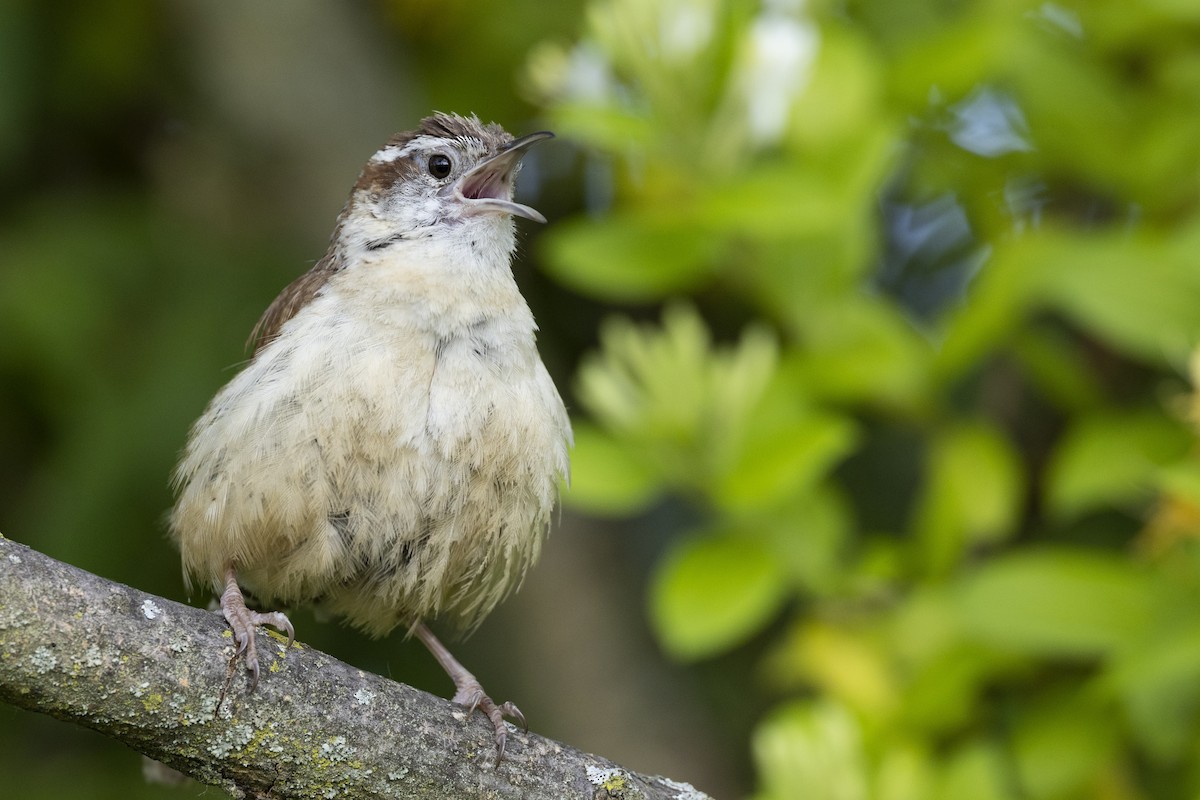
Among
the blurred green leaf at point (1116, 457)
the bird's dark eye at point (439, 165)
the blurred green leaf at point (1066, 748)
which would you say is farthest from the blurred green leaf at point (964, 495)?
the bird's dark eye at point (439, 165)

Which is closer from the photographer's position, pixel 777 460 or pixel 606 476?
pixel 777 460

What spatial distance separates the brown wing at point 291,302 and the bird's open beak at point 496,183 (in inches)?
17.9

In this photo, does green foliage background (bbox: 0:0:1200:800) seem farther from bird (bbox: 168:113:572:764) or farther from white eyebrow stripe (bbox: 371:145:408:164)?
white eyebrow stripe (bbox: 371:145:408:164)

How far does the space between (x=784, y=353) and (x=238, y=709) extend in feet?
6.55

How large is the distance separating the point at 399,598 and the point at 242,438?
0.64 meters

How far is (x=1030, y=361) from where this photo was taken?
3.79 m

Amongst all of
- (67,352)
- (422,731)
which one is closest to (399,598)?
(422,731)

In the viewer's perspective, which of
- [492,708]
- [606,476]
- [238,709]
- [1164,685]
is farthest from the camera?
[606,476]

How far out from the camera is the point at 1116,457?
3.39 metres

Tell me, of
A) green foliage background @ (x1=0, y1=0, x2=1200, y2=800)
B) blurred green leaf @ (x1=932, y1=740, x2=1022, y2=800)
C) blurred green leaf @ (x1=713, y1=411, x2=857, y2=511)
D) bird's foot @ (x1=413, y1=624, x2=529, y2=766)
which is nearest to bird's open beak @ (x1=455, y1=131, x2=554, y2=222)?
green foliage background @ (x1=0, y1=0, x2=1200, y2=800)

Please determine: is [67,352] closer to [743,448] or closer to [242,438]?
[242,438]

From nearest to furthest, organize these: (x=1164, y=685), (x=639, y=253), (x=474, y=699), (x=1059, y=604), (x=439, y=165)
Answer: (x=1164, y=685) < (x=1059, y=604) < (x=474, y=699) < (x=639, y=253) < (x=439, y=165)

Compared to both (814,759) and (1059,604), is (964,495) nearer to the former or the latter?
(1059,604)

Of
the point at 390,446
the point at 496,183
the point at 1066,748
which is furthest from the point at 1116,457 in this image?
the point at 496,183
